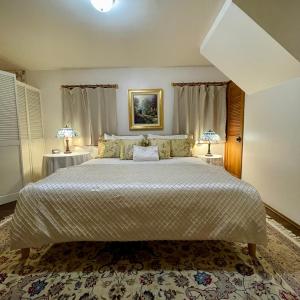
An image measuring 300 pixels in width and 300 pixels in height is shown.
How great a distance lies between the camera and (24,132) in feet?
10.7

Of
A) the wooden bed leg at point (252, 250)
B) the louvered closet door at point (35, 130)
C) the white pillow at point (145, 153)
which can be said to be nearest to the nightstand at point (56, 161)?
the louvered closet door at point (35, 130)

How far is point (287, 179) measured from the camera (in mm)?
2205

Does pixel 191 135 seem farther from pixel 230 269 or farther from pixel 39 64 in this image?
pixel 39 64

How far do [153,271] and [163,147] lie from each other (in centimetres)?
190

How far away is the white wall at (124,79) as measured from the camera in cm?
365

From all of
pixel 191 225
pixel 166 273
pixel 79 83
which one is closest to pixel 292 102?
pixel 191 225

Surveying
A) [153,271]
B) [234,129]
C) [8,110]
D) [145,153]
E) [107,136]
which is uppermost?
[8,110]

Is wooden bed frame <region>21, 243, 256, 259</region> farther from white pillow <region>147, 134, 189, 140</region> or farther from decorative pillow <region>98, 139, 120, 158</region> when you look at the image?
white pillow <region>147, 134, 189, 140</region>

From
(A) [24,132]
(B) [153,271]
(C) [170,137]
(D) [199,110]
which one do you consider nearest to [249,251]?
(B) [153,271]

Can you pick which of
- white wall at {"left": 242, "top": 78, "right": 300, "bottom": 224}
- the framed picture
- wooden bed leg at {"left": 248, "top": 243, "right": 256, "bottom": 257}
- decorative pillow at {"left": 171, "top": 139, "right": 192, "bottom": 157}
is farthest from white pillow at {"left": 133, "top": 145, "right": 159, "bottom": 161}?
wooden bed leg at {"left": 248, "top": 243, "right": 256, "bottom": 257}

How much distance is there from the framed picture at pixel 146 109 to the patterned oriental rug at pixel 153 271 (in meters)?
2.34

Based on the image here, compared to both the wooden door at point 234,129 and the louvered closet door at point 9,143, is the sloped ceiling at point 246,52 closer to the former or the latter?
the wooden door at point 234,129

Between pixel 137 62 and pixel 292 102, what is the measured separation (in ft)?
8.01

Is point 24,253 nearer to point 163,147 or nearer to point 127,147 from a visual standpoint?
point 127,147
